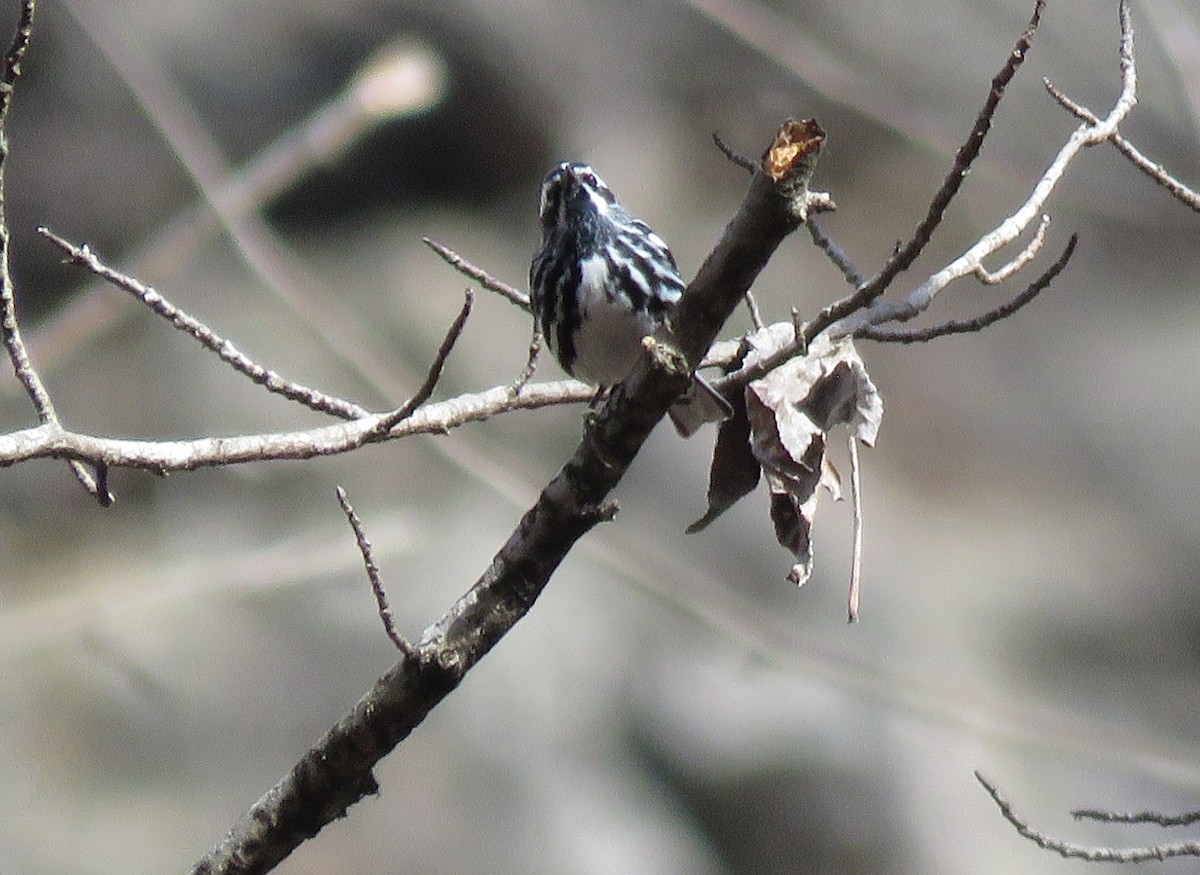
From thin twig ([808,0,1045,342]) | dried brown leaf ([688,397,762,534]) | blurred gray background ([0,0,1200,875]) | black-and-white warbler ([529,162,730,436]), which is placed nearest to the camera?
thin twig ([808,0,1045,342])

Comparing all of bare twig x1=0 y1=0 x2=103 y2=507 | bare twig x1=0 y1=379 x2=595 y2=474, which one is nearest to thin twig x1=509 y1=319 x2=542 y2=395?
bare twig x1=0 y1=379 x2=595 y2=474

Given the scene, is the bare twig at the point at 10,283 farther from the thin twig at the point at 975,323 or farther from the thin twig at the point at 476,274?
the thin twig at the point at 975,323

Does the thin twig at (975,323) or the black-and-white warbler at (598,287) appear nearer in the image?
the thin twig at (975,323)

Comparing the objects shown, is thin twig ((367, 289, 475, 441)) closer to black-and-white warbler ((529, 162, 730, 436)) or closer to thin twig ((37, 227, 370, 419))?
thin twig ((37, 227, 370, 419))

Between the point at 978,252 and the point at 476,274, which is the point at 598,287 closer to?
the point at 476,274

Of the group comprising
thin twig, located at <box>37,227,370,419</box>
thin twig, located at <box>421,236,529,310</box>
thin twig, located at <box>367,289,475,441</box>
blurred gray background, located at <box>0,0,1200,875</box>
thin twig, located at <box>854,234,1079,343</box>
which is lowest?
thin twig, located at <box>367,289,475,441</box>

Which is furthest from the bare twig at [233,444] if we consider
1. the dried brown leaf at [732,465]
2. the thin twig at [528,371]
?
the dried brown leaf at [732,465]

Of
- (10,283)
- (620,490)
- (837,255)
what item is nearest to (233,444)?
(10,283)
